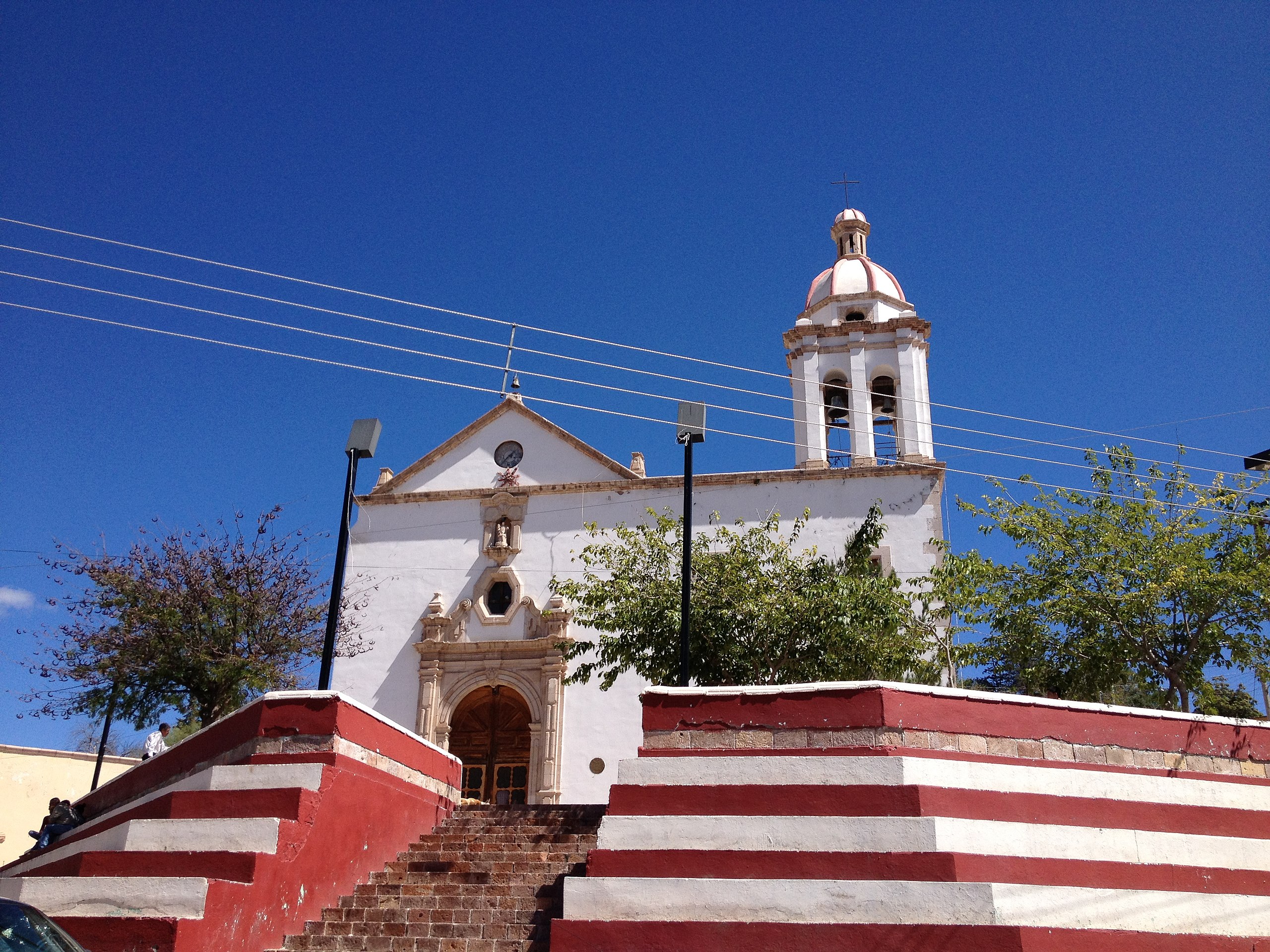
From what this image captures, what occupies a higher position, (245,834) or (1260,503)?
(1260,503)

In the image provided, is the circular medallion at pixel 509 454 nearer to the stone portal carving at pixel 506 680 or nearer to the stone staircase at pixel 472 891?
the stone portal carving at pixel 506 680

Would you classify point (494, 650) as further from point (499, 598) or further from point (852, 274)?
point (852, 274)

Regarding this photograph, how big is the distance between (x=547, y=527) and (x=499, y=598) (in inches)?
60.5

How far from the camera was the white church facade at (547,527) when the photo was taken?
18312 millimetres

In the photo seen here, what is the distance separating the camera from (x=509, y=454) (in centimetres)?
2069

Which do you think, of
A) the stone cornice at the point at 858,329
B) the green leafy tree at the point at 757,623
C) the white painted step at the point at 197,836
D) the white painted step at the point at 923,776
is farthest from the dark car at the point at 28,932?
the stone cornice at the point at 858,329

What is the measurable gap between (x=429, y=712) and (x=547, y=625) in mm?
2491

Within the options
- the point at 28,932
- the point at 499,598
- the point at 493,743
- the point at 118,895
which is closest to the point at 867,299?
the point at 499,598

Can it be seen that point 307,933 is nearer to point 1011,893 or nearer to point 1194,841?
point 1011,893

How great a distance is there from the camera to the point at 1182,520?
1449 centimetres

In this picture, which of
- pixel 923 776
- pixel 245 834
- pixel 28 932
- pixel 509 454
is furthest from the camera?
pixel 509 454

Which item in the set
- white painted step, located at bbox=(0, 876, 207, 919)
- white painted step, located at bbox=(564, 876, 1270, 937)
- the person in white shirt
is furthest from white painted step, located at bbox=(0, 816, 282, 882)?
the person in white shirt

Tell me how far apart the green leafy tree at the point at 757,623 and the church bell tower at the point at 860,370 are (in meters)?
5.11

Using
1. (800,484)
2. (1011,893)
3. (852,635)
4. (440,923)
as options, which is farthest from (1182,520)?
(440,923)
